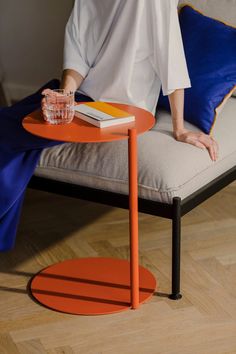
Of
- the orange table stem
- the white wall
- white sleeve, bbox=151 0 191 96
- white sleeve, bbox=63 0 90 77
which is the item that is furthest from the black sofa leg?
the white wall

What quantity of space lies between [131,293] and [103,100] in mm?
677

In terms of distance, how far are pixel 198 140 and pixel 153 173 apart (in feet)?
0.81

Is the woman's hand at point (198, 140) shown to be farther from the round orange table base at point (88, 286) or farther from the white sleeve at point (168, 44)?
the round orange table base at point (88, 286)

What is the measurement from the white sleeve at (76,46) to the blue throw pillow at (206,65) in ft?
1.15

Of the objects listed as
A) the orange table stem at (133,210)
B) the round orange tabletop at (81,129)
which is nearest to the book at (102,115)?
the round orange tabletop at (81,129)

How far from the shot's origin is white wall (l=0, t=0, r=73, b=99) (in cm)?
396

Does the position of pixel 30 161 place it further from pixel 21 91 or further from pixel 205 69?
pixel 21 91

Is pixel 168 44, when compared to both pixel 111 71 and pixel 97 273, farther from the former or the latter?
pixel 97 273

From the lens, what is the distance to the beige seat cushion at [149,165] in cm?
238

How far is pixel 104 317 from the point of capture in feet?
7.74

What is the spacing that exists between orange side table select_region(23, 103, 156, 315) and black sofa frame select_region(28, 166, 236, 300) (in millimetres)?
110

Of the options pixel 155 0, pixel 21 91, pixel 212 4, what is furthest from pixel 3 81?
pixel 155 0

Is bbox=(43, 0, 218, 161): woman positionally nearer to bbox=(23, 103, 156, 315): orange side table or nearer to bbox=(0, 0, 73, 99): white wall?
bbox=(23, 103, 156, 315): orange side table

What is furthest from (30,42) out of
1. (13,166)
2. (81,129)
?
(81,129)
